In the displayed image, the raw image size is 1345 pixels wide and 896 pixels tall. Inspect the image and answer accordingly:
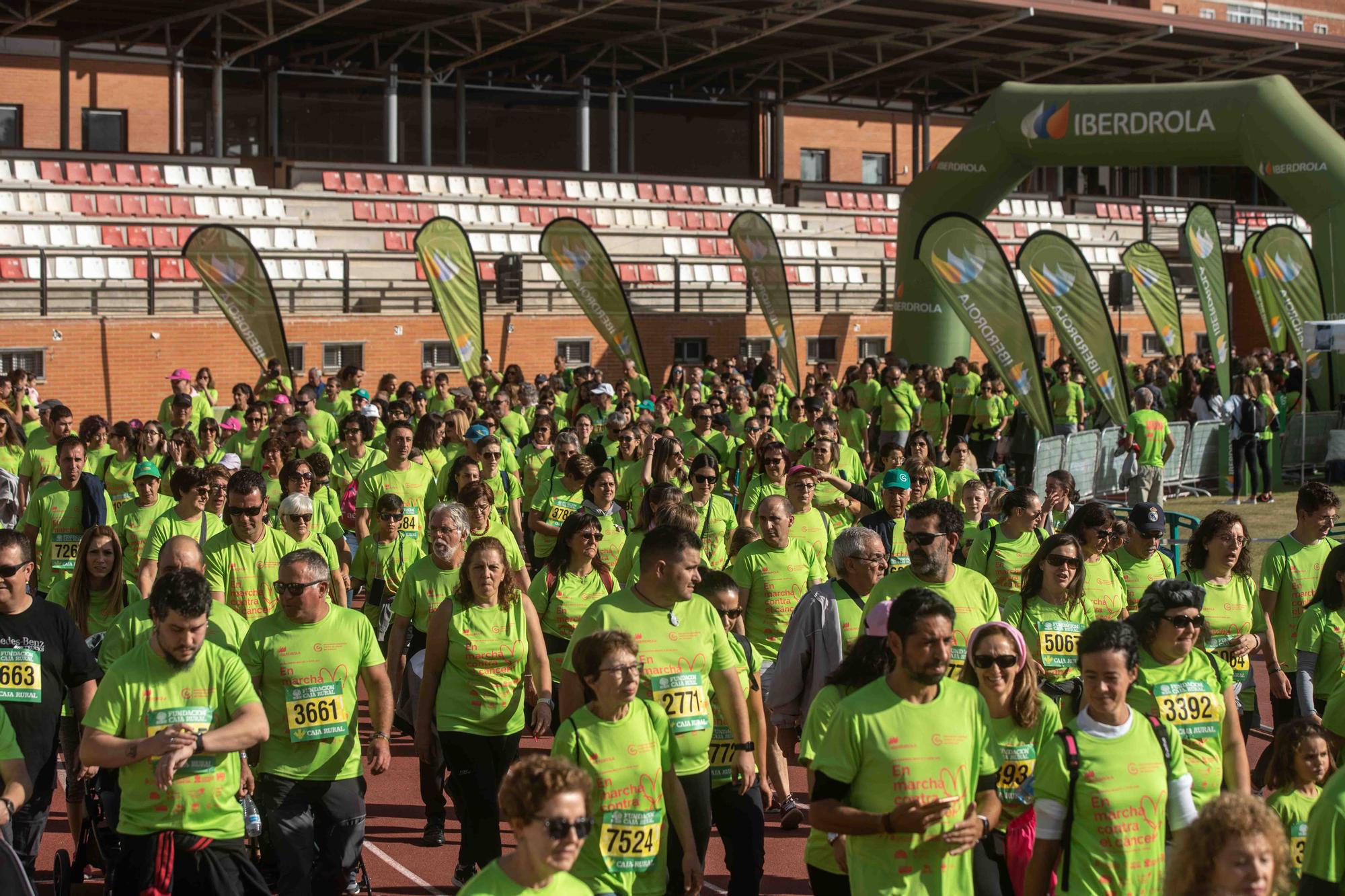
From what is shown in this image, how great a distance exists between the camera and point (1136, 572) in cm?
859

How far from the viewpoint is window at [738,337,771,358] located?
3269 cm

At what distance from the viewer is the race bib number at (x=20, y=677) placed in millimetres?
6680

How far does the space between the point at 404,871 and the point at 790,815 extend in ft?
6.39

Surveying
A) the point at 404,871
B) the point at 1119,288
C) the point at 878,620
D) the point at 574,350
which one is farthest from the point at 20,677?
the point at 1119,288

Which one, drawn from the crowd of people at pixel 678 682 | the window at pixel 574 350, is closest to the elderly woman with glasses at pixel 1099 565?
the crowd of people at pixel 678 682

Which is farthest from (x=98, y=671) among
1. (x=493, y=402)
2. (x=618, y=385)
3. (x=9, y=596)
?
(x=618, y=385)

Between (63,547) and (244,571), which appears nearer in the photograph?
(244,571)

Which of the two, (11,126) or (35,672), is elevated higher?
(11,126)

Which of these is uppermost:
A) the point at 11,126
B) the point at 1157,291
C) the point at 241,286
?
the point at 11,126

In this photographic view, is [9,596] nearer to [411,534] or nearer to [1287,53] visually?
[411,534]

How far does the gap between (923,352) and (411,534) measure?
16.8 m

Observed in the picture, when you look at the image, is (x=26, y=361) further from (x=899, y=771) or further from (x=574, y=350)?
(x=899, y=771)

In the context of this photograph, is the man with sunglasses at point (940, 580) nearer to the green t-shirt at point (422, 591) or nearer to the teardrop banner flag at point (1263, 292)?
the green t-shirt at point (422, 591)

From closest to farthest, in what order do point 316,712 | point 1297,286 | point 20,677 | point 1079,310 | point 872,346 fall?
point 20,677 → point 316,712 → point 1079,310 → point 1297,286 → point 872,346
